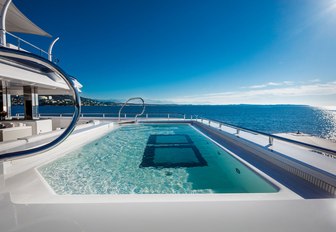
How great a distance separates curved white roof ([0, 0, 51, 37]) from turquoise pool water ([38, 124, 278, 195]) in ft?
19.1

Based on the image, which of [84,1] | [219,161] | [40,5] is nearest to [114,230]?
[219,161]

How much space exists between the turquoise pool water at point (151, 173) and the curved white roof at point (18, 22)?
5.82 m

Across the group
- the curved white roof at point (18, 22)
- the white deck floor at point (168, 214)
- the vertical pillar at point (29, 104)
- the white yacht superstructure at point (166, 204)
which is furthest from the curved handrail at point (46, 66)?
the vertical pillar at point (29, 104)

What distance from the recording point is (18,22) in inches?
268

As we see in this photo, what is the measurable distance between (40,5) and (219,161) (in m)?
11.7

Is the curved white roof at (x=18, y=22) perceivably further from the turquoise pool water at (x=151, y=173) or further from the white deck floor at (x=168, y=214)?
the white deck floor at (x=168, y=214)

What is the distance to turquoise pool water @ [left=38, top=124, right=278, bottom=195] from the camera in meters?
2.58

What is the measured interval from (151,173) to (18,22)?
8.12 meters

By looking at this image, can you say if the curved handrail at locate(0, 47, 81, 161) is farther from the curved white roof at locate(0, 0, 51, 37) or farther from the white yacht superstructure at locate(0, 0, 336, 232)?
the curved white roof at locate(0, 0, 51, 37)

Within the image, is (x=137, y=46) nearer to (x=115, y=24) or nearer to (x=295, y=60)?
(x=115, y=24)

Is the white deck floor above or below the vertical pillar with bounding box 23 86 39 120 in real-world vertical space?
below

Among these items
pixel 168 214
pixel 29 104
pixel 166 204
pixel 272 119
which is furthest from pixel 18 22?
pixel 272 119

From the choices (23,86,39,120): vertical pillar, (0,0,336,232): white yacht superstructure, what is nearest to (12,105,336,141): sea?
(23,86,39,120): vertical pillar

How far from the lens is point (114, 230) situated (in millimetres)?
1353
